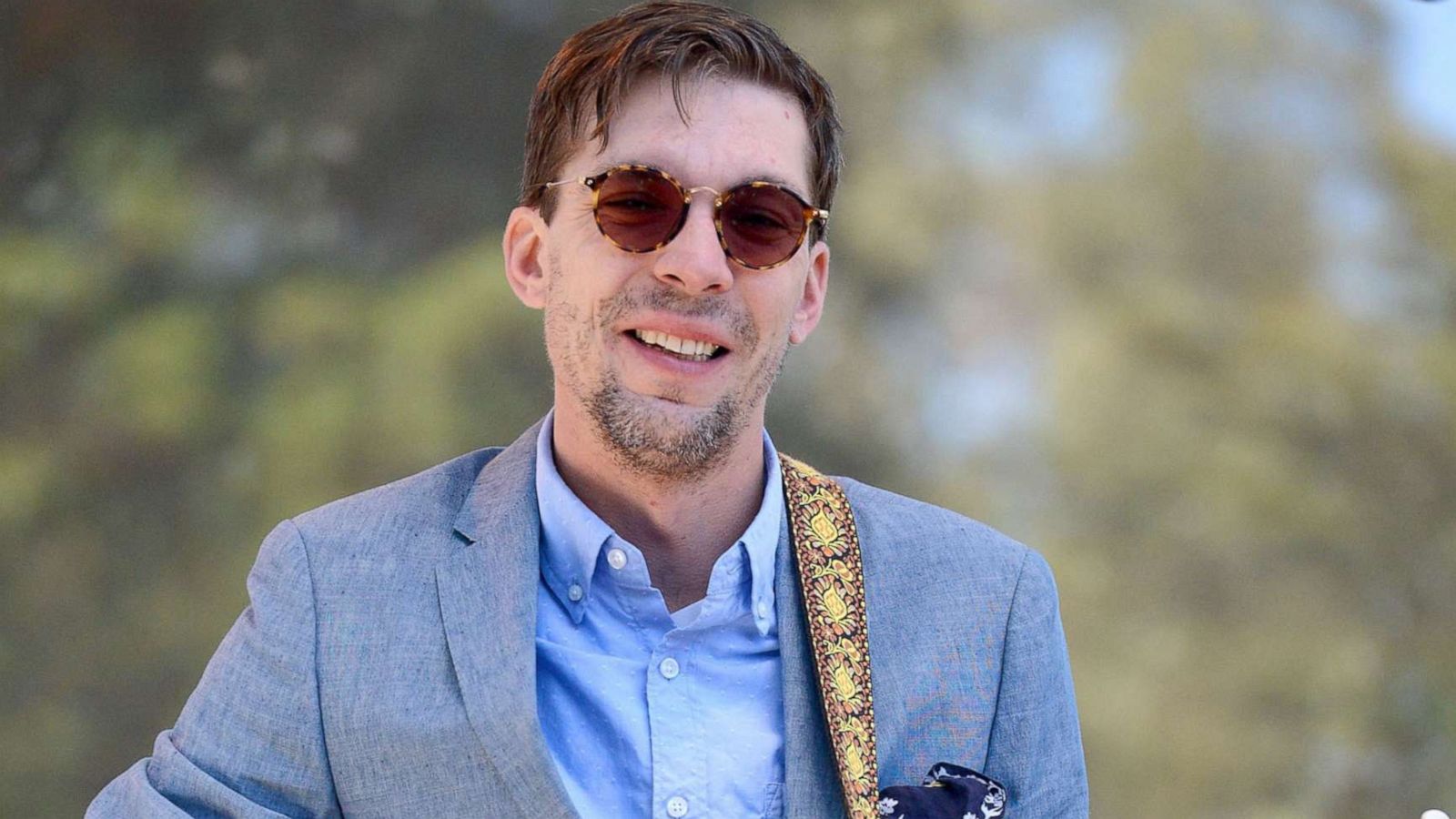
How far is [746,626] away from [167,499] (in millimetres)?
2906

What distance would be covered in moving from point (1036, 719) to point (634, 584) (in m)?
0.63

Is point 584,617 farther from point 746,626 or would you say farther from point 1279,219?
point 1279,219

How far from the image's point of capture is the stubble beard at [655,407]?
212 centimetres

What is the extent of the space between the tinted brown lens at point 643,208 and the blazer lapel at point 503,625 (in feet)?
1.27

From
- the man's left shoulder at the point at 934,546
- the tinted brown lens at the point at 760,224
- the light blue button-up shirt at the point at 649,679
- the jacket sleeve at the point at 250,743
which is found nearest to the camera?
the jacket sleeve at the point at 250,743

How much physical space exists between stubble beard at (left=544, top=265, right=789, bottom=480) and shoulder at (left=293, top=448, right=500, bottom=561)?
259 mm

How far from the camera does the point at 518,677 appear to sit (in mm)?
1969

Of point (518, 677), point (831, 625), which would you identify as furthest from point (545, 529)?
point (831, 625)

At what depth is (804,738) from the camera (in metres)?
2.07

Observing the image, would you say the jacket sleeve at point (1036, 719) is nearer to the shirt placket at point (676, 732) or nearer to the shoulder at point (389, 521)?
the shirt placket at point (676, 732)

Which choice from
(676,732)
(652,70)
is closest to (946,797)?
(676,732)

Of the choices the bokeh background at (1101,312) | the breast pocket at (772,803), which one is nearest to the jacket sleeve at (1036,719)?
the breast pocket at (772,803)

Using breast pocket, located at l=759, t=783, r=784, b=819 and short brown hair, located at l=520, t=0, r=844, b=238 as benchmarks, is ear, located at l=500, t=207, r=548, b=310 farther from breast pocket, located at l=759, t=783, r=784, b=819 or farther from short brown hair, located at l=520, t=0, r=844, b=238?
breast pocket, located at l=759, t=783, r=784, b=819

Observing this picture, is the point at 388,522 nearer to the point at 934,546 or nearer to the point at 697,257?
the point at 697,257
